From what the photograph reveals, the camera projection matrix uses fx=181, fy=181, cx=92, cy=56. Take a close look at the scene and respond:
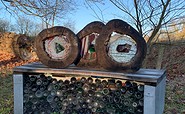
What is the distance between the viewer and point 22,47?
789 centimetres

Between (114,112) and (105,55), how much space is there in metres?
0.72

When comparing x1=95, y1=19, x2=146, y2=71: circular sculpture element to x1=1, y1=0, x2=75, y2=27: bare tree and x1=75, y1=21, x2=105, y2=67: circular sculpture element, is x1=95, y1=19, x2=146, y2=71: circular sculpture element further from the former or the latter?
x1=1, y1=0, x2=75, y2=27: bare tree

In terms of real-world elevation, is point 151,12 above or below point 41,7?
below

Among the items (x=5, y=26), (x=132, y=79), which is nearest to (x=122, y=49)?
(x=132, y=79)

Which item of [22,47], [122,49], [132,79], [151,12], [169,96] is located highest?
[151,12]

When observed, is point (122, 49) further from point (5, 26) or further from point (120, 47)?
point (5, 26)

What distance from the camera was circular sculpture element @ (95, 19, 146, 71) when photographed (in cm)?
207

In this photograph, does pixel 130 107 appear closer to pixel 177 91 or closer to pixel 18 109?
pixel 18 109

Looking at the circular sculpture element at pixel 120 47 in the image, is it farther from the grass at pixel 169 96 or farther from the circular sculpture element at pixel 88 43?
the grass at pixel 169 96

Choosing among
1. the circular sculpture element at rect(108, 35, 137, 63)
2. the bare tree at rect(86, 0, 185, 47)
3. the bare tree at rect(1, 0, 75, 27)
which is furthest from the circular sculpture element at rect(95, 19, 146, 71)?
the bare tree at rect(1, 0, 75, 27)

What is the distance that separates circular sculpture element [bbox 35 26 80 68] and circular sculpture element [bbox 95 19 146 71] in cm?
32

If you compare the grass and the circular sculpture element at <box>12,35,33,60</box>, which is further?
the circular sculpture element at <box>12,35,33,60</box>

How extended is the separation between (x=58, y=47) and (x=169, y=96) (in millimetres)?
2387

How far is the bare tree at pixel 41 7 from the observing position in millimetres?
4684
